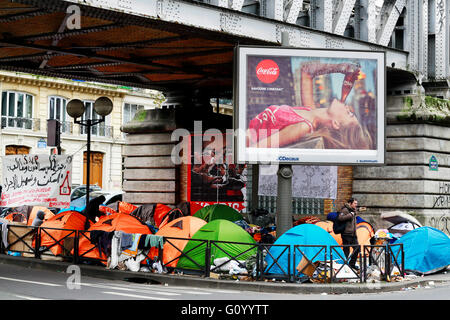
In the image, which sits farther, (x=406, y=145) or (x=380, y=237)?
(x=406, y=145)

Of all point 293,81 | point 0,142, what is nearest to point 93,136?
point 0,142

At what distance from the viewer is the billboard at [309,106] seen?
1811cm

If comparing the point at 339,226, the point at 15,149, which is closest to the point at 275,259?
the point at 339,226

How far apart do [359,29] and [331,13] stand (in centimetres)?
206

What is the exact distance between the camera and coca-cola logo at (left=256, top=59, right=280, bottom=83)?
1819cm

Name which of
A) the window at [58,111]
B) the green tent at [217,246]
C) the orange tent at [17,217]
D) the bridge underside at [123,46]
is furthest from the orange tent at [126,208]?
the window at [58,111]

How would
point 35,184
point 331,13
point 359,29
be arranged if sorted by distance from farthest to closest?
1. point 359,29
2. point 331,13
3. point 35,184

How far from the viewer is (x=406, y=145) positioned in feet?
80.6

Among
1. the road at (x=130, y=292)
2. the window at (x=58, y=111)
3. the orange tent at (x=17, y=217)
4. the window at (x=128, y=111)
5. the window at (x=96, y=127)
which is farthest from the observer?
the window at (x=128, y=111)

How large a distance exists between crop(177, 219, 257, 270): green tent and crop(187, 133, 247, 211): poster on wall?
11.1 metres

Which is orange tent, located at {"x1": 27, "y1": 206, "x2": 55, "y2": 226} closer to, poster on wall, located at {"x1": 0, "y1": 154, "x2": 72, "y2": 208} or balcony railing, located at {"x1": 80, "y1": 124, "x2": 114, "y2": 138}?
poster on wall, located at {"x1": 0, "y1": 154, "x2": 72, "y2": 208}

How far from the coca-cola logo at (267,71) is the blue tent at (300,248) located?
149 inches

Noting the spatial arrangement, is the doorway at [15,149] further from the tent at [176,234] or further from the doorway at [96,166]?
the tent at [176,234]
